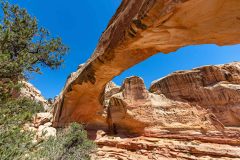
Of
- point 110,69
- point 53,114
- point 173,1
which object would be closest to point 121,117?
point 53,114

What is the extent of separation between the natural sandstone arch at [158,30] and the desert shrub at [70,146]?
4036mm

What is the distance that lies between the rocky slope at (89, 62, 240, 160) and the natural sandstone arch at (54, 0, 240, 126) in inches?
286

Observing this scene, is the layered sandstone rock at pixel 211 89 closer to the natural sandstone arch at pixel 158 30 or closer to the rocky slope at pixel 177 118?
the rocky slope at pixel 177 118

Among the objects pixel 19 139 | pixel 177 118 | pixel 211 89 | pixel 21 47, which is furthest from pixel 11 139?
pixel 211 89

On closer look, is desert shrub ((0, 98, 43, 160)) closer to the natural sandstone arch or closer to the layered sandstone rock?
the natural sandstone arch

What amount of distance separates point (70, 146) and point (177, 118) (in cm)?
1105

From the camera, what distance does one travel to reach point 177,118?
653 inches

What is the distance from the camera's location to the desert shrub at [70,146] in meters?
8.27

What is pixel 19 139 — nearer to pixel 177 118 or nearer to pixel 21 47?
pixel 21 47

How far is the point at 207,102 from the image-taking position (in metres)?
16.8

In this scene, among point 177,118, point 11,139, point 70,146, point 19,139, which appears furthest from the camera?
point 177,118

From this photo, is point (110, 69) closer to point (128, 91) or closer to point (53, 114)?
point (53, 114)

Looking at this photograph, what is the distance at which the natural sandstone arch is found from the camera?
4.71m

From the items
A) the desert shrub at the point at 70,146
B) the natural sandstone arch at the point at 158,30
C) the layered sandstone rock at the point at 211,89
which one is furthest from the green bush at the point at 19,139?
the layered sandstone rock at the point at 211,89
